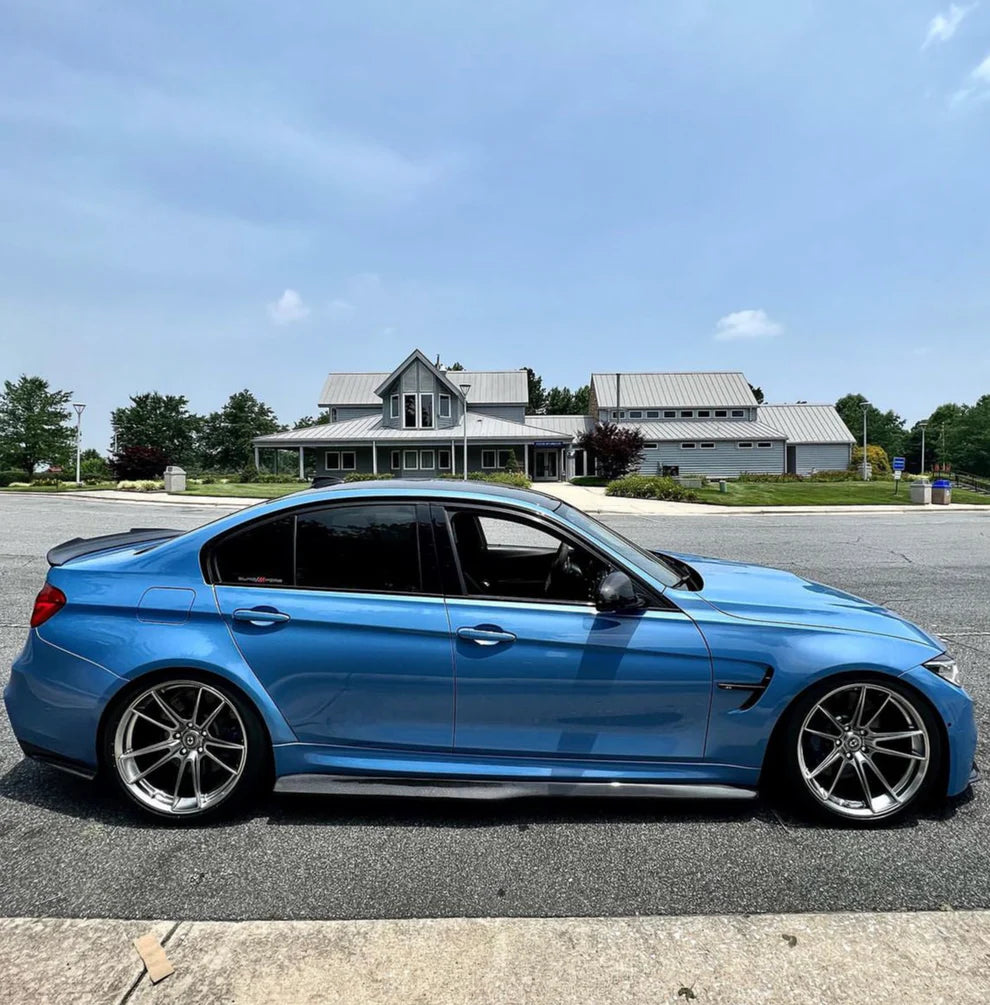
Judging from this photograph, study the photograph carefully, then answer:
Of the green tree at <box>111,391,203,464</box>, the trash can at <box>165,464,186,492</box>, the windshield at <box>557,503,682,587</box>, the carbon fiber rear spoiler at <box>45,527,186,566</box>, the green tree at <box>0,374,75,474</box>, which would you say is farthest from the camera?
the green tree at <box>111,391,203,464</box>

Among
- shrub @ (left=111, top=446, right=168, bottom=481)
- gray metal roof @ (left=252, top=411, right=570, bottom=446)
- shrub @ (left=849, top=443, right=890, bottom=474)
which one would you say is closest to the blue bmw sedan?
gray metal roof @ (left=252, top=411, right=570, bottom=446)

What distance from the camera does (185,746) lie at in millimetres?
3102

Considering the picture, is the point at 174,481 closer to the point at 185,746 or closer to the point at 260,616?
the point at 185,746

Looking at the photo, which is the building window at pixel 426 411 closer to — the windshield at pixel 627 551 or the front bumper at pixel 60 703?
the windshield at pixel 627 551

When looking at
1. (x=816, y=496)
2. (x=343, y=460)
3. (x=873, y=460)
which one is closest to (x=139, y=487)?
(x=343, y=460)

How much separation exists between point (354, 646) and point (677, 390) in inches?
2050

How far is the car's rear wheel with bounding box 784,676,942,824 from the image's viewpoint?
3.03 m

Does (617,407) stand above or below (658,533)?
above

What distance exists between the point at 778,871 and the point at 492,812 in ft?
4.23

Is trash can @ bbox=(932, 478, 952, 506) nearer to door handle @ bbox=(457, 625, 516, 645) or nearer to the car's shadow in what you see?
the car's shadow

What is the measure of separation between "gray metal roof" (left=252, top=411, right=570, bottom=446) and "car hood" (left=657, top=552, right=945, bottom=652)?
35028mm

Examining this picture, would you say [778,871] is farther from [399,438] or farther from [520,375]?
[520,375]

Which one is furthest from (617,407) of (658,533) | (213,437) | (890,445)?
(890,445)

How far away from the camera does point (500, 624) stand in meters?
3.01
